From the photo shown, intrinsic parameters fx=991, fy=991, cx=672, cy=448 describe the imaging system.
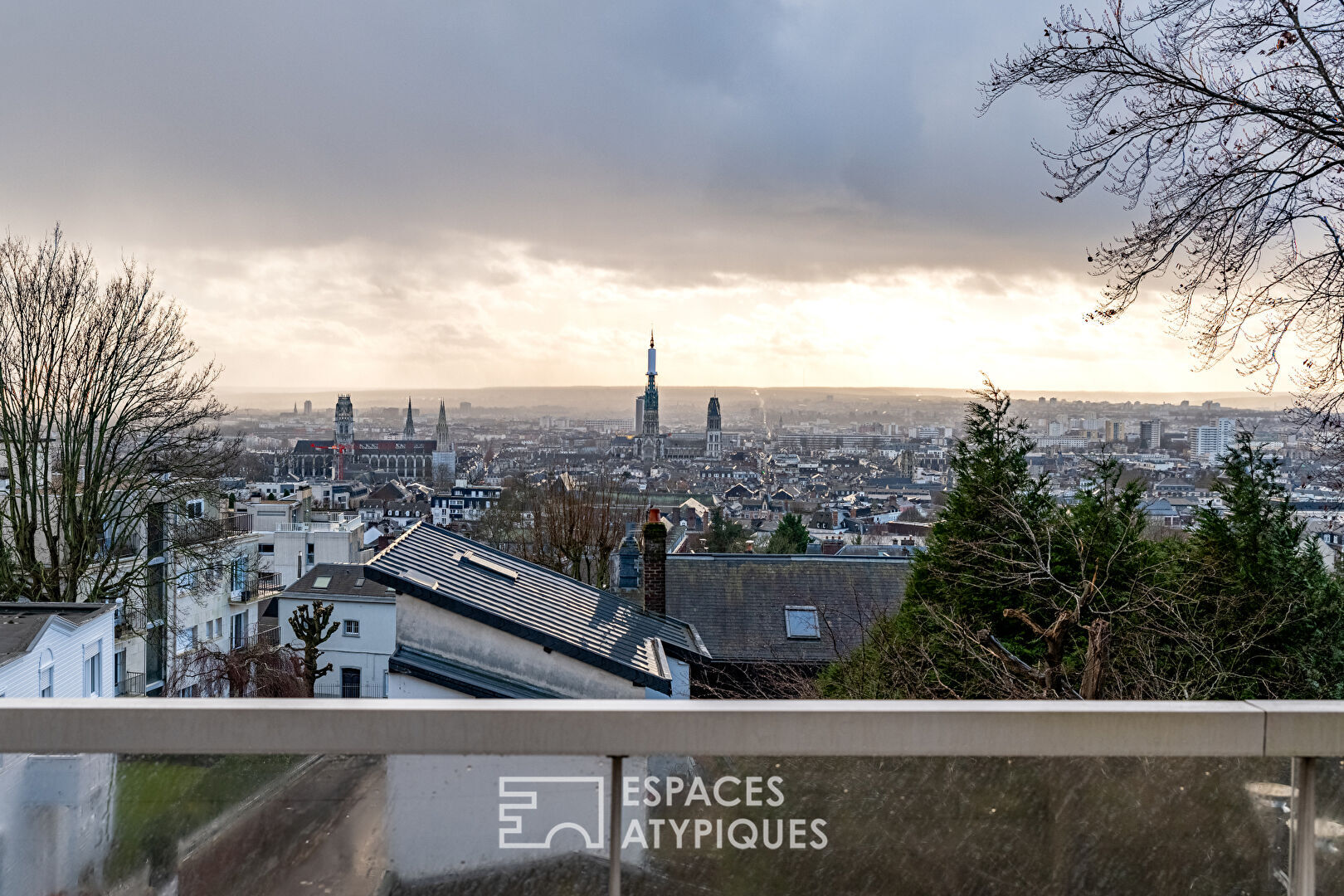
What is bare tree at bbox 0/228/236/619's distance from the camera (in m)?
16.5

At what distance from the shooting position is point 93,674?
1516 centimetres

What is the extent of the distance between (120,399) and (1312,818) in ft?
62.2

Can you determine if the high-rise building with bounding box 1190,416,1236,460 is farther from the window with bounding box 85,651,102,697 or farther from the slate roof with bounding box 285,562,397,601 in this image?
the slate roof with bounding box 285,562,397,601

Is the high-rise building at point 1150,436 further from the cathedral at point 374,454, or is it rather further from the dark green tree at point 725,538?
the cathedral at point 374,454

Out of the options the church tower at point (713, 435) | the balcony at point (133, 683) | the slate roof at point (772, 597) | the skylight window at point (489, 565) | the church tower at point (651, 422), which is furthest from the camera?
the church tower at point (713, 435)

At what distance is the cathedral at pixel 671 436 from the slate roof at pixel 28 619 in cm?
8406

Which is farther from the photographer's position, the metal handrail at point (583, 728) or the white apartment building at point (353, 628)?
the white apartment building at point (353, 628)

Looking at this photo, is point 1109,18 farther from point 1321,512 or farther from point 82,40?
point 82,40

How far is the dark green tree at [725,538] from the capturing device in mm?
38000

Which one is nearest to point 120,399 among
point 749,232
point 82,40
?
point 82,40

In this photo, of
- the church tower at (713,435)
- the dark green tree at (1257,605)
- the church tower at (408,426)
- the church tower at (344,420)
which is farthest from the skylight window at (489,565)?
the church tower at (713,435)

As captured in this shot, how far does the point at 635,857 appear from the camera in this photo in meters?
1.84

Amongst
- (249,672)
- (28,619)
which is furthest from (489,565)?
(249,672)

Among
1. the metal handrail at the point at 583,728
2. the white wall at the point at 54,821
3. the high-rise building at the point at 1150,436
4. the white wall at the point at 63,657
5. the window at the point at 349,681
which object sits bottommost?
the window at the point at 349,681
